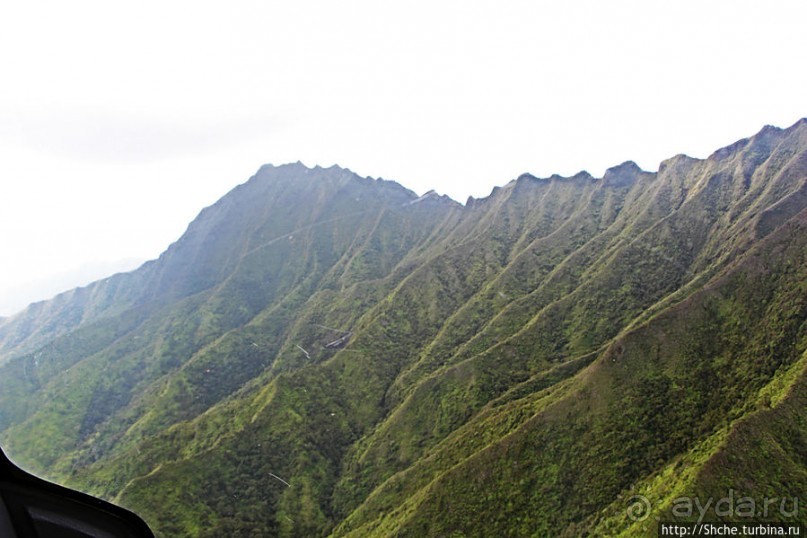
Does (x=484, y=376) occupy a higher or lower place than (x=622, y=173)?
lower

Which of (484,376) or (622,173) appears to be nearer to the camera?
(484,376)

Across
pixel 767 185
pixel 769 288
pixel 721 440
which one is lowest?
pixel 721 440

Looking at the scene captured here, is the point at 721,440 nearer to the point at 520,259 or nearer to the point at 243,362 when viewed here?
the point at 520,259

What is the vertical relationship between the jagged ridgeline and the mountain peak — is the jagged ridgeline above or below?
below

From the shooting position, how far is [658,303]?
54.6 m

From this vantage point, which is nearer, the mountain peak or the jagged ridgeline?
the jagged ridgeline

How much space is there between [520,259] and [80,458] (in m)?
79.1

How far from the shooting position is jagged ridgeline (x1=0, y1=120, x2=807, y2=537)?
3253 cm

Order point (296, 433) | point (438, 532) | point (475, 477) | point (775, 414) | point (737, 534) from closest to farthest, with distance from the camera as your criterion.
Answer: point (737, 534) → point (775, 414) → point (438, 532) → point (475, 477) → point (296, 433)

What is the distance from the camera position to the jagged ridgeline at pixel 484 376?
3253cm

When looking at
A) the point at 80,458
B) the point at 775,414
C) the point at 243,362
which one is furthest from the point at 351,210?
the point at 775,414

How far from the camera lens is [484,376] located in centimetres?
5419

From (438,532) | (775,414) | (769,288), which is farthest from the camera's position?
(769,288)

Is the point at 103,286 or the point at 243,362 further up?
the point at 103,286
